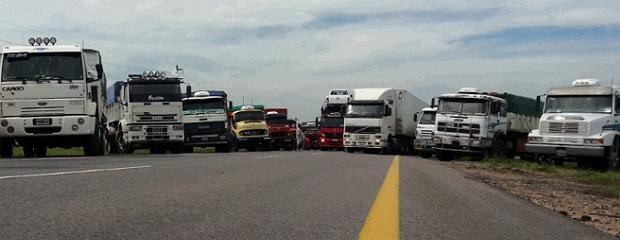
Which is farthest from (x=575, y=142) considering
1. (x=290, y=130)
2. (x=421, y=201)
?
(x=290, y=130)

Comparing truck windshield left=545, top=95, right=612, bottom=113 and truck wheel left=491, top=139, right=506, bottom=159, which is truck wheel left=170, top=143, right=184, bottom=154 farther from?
truck windshield left=545, top=95, right=612, bottom=113

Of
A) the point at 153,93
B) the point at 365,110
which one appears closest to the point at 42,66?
the point at 153,93

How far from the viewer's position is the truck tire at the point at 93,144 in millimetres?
19266

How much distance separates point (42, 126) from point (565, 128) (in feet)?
51.0

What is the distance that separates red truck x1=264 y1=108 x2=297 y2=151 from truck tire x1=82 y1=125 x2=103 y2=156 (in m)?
20.9

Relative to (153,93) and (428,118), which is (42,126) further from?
(428,118)

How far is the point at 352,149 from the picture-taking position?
3347 centimetres

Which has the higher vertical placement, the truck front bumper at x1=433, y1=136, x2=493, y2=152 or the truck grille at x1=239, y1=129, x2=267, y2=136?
the truck grille at x1=239, y1=129, x2=267, y2=136

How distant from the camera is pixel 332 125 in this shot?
36.2 metres

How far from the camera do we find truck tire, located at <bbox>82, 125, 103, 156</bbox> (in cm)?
1927

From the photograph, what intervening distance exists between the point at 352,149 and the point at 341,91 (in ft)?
15.0

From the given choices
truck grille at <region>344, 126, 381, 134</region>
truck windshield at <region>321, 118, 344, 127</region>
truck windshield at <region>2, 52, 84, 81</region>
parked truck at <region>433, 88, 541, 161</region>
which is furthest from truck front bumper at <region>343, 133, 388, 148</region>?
truck windshield at <region>2, 52, 84, 81</region>

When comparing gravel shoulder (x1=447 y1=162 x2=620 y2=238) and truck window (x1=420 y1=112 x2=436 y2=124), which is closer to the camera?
gravel shoulder (x1=447 y1=162 x2=620 y2=238)

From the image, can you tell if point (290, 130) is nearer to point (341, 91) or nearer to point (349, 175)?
point (341, 91)
